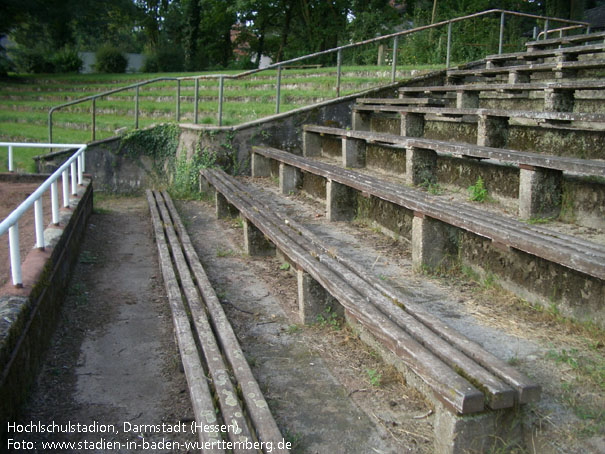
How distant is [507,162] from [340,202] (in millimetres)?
1605

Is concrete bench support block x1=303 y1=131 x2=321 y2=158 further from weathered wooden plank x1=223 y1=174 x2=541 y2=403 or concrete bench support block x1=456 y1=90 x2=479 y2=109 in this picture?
weathered wooden plank x1=223 y1=174 x2=541 y2=403

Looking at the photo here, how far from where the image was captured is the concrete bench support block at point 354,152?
272 inches

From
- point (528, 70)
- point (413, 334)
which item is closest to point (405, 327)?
point (413, 334)

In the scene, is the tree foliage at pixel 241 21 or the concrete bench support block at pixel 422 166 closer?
the concrete bench support block at pixel 422 166

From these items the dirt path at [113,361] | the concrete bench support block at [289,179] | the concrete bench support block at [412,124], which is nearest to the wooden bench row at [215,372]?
the dirt path at [113,361]

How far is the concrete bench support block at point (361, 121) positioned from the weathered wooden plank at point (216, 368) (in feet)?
15.0

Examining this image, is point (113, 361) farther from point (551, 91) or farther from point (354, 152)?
point (551, 91)

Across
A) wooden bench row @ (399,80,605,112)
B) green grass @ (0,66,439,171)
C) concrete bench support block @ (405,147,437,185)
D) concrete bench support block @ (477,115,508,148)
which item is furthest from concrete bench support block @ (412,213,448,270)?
green grass @ (0,66,439,171)

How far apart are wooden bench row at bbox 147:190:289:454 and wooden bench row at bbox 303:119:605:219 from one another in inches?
88.3

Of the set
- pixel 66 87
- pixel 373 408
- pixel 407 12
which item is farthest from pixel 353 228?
pixel 407 12

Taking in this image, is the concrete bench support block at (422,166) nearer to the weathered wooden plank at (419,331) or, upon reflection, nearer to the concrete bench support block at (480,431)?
the weathered wooden plank at (419,331)

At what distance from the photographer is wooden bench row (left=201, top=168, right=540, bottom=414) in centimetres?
212

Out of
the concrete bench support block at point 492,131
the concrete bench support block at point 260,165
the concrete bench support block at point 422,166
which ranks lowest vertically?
the concrete bench support block at point 260,165

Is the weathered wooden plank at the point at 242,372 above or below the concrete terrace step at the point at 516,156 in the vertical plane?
below
